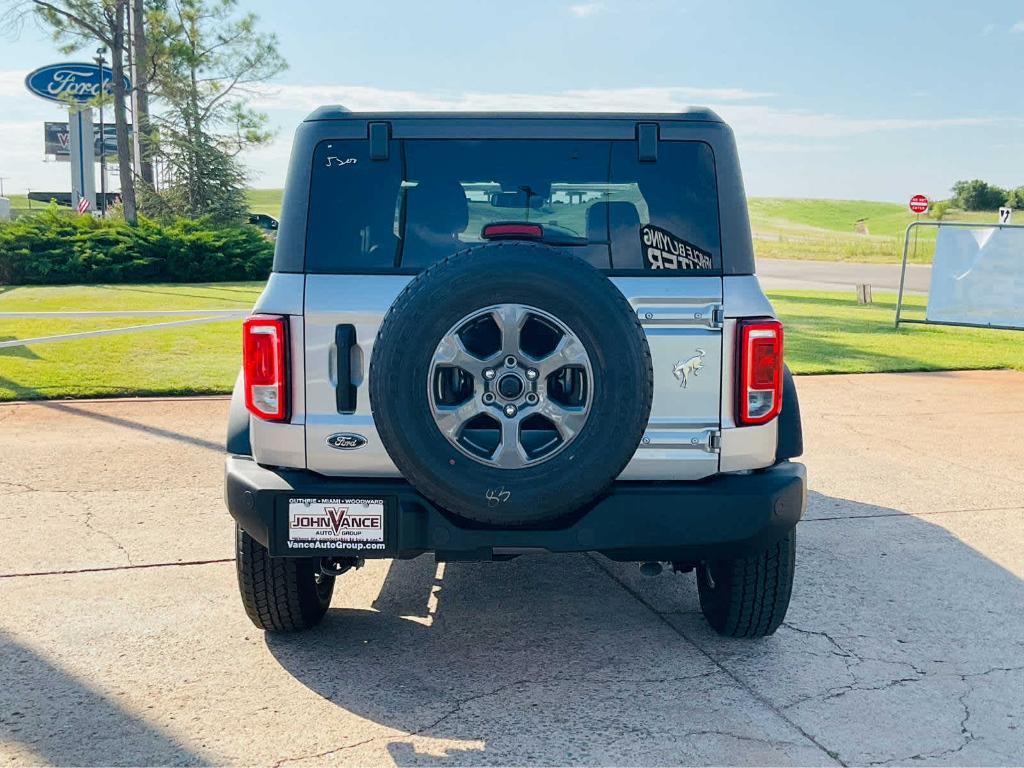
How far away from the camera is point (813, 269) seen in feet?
129

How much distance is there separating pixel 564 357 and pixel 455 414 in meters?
0.38

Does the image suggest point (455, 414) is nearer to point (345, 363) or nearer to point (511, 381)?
point (511, 381)

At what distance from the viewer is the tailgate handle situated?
3.63m

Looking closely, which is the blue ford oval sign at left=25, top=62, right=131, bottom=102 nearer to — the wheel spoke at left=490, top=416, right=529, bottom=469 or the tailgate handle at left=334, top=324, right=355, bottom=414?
the tailgate handle at left=334, top=324, right=355, bottom=414

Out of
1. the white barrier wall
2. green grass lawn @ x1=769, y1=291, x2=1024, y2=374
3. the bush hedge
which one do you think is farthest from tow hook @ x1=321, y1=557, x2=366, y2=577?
the bush hedge

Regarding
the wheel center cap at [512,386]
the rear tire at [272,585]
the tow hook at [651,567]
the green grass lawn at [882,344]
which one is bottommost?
the green grass lawn at [882,344]

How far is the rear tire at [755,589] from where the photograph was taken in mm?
4066

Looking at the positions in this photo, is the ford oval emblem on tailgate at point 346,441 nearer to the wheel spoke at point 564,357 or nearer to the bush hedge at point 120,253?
the wheel spoke at point 564,357

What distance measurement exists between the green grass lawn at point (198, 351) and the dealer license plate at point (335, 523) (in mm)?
6728

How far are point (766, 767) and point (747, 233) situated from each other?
178 cm

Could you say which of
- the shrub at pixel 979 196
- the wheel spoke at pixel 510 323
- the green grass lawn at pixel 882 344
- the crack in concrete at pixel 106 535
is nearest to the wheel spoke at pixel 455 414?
the wheel spoke at pixel 510 323

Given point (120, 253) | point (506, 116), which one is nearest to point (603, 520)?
point (506, 116)

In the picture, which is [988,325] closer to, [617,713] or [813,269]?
[617,713]

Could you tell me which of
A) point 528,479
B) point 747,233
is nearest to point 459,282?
point 528,479
